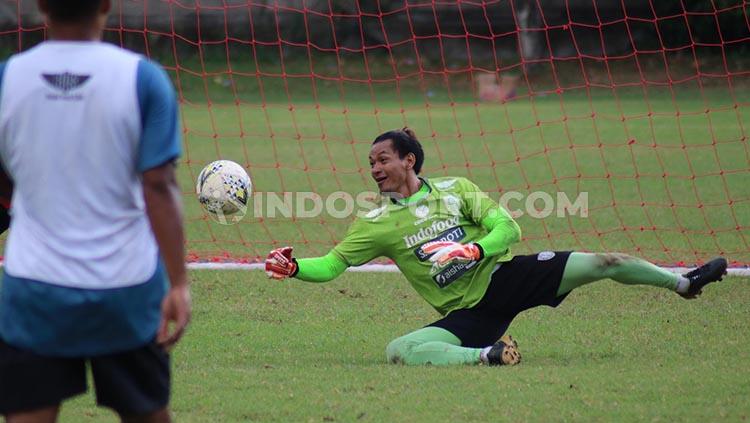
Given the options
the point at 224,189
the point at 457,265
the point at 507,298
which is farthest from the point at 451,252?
the point at 224,189

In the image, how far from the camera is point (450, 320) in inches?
239

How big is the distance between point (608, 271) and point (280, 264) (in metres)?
1.70

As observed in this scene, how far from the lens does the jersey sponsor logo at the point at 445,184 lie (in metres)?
6.37

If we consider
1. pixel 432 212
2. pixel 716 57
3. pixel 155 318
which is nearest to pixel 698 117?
pixel 716 57

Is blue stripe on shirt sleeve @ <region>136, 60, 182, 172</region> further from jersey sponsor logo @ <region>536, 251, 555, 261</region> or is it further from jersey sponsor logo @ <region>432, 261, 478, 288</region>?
jersey sponsor logo @ <region>536, 251, 555, 261</region>

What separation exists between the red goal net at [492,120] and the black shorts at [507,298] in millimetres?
3248

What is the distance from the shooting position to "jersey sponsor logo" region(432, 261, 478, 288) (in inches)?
240

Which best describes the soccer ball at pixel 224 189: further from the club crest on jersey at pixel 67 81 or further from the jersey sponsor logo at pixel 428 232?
the club crest on jersey at pixel 67 81

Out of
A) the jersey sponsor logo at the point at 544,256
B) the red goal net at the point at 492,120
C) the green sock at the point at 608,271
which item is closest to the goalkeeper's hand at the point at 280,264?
the jersey sponsor logo at the point at 544,256

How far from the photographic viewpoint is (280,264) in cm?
574

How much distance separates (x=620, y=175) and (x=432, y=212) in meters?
8.19

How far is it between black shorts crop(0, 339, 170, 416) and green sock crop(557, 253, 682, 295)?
129 inches

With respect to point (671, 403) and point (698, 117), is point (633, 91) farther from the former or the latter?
point (671, 403)

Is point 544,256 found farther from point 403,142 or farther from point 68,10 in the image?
point 68,10
